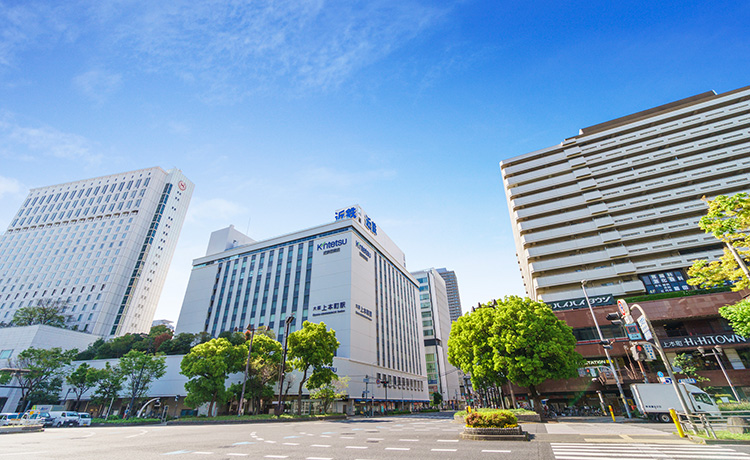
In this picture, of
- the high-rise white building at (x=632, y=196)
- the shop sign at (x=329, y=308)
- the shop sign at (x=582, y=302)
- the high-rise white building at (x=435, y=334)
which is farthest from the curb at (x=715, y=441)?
the high-rise white building at (x=435, y=334)

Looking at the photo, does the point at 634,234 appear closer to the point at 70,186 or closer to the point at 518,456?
the point at 518,456

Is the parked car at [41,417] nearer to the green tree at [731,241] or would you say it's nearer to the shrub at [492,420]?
the shrub at [492,420]

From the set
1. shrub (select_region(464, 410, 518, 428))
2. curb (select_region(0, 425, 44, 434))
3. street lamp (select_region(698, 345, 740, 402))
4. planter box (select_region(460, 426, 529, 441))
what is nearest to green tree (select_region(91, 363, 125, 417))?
curb (select_region(0, 425, 44, 434))

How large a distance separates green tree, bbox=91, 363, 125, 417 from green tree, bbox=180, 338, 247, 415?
12.6m

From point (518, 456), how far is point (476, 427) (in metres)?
5.82

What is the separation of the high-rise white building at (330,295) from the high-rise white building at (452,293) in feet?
368

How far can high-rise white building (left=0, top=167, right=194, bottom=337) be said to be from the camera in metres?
87.4

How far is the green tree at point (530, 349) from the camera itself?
27.9 meters

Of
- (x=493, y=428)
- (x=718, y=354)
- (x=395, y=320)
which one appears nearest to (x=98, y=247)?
(x=395, y=320)

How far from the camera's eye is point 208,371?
3541 centimetres

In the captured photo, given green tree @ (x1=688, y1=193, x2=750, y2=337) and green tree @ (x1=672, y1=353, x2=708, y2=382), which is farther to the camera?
green tree @ (x1=672, y1=353, x2=708, y2=382)

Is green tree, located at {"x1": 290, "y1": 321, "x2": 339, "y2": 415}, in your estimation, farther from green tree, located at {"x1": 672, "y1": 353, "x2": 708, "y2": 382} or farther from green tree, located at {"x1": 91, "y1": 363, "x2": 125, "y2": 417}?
green tree, located at {"x1": 672, "y1": 353, "x2": 708, "y2": 382}

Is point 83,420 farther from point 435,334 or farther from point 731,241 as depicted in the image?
point 435,334

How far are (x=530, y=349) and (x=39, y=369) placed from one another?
2487 inches
